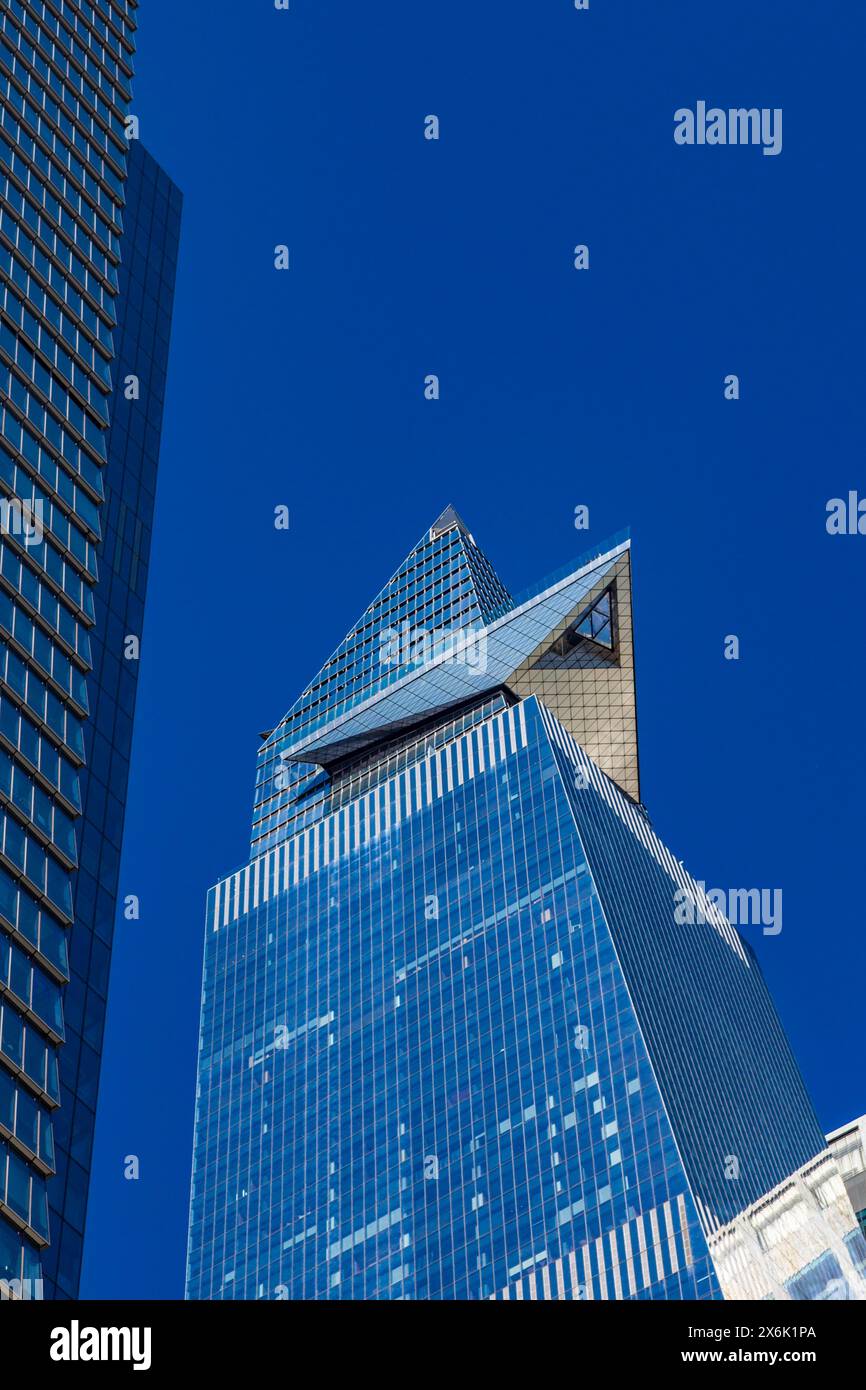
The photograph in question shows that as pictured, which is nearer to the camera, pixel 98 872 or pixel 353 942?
pixel 98 872

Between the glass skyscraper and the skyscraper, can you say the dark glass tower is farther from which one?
the skyscraper

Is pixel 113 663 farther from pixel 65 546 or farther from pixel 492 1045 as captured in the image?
pixel 492 1045

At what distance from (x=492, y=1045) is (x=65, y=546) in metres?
85.8

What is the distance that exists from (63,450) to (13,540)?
7.39m

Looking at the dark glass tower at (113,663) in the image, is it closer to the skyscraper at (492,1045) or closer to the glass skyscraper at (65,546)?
the glass skyscraper at (65,546)

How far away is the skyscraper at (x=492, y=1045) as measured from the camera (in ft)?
445

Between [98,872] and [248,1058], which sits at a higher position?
[248,1058]

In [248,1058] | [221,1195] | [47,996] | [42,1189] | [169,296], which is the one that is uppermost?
[169,296]

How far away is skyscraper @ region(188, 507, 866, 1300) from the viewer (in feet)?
445

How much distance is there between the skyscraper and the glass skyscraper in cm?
4970

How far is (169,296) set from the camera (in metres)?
104

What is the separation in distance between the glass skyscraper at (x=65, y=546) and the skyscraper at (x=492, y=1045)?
49.7 meters
